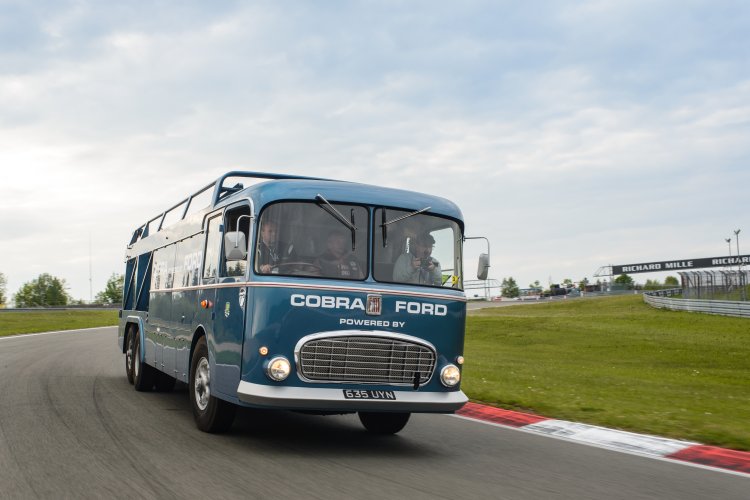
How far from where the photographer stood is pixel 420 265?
29.2ft

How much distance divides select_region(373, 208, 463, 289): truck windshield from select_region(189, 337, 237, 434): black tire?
2235mm

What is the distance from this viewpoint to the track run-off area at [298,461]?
646cm

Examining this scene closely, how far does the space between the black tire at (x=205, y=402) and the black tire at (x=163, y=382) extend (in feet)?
13.3

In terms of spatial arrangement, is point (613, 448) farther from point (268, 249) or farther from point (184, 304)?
point (184, 304)

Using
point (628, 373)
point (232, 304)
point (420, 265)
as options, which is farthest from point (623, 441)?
point (628, 373)

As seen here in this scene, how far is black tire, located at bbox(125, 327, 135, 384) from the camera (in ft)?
48.2

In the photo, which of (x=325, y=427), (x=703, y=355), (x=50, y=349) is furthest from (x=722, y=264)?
(x=325, y=427)

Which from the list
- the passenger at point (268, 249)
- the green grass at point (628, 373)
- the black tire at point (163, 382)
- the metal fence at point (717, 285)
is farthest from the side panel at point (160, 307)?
the metal fence at point (717, 285)

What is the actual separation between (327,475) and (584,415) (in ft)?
17.8

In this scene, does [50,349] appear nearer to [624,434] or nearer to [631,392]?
[631,392]

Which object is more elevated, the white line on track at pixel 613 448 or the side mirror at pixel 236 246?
the side mirror at pixel 236 246

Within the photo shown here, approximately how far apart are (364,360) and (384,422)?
1929mm

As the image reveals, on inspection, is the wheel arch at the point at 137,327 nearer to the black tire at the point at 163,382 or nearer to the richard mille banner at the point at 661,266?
→ the black tire at the point at 163,382

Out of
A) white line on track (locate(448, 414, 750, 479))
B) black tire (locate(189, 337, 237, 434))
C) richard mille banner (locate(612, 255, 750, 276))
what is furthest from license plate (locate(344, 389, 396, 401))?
richard mille banner (locate(612, 255, 750, 276))
